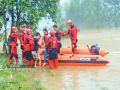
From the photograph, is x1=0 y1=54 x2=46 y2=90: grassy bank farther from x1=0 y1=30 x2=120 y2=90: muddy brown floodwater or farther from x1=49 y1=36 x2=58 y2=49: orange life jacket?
x1=49 y1=36 x2=58 y2=49: orange life jacket

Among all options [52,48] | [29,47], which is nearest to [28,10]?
[29,47]

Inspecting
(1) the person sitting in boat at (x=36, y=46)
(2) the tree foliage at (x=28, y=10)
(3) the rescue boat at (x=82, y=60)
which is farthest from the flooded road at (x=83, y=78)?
(2) the tree foliage at (x=28, y=10)

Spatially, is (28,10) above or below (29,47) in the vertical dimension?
above

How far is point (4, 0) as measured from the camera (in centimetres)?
1173

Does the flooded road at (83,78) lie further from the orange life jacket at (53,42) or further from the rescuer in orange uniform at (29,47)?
the orange life jacket at (53,42)

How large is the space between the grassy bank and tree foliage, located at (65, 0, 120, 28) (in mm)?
28516

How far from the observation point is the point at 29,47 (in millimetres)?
10594

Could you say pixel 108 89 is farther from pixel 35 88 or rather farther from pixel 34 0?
pixel 34 0

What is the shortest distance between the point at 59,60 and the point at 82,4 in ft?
95.4

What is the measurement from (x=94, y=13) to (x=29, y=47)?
2843cm

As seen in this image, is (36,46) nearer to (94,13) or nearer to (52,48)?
(52,48)

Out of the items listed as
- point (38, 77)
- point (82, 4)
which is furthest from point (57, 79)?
point (82, 4)

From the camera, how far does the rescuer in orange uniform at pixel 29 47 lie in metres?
10.4

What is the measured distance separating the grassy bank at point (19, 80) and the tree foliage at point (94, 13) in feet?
93.6
